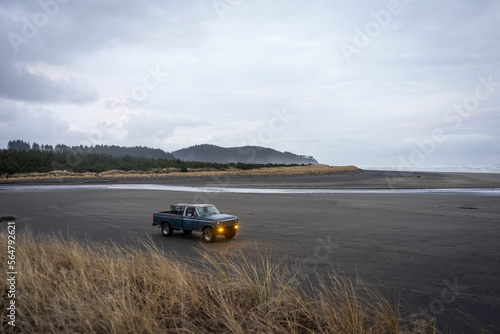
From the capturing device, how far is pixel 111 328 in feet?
16.1

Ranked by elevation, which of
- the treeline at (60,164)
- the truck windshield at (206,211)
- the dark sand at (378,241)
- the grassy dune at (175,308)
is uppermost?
the treeline at (60,164)

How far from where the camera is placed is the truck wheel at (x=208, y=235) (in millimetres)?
14459

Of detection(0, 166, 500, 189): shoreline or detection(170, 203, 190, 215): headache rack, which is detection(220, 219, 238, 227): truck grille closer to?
detection(170, 203, 190, 215): headache rack

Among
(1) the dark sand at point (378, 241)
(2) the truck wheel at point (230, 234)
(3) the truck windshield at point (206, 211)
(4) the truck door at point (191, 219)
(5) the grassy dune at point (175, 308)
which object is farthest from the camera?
(3) the truck windshield at point (206, 211)

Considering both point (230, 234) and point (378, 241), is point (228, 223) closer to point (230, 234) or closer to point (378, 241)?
point (230, 234)

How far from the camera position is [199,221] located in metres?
15.0

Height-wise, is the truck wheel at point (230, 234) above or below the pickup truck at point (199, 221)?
below

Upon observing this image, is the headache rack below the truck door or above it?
above

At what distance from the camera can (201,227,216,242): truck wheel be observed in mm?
14459

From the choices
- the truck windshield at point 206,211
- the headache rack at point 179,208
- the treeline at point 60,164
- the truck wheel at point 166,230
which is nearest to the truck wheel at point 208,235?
the truck windshield at point 206,211

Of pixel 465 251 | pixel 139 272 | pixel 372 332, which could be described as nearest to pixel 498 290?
pixel 465 251

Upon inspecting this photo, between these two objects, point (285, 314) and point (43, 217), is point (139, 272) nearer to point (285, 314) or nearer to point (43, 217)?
point (285, 314)

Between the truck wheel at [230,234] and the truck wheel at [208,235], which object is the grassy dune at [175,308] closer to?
the truck wheel at [208,235]

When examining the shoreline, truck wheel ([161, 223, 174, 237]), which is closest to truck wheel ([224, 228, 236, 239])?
truck wheel ([161, 223, 174, 237])
